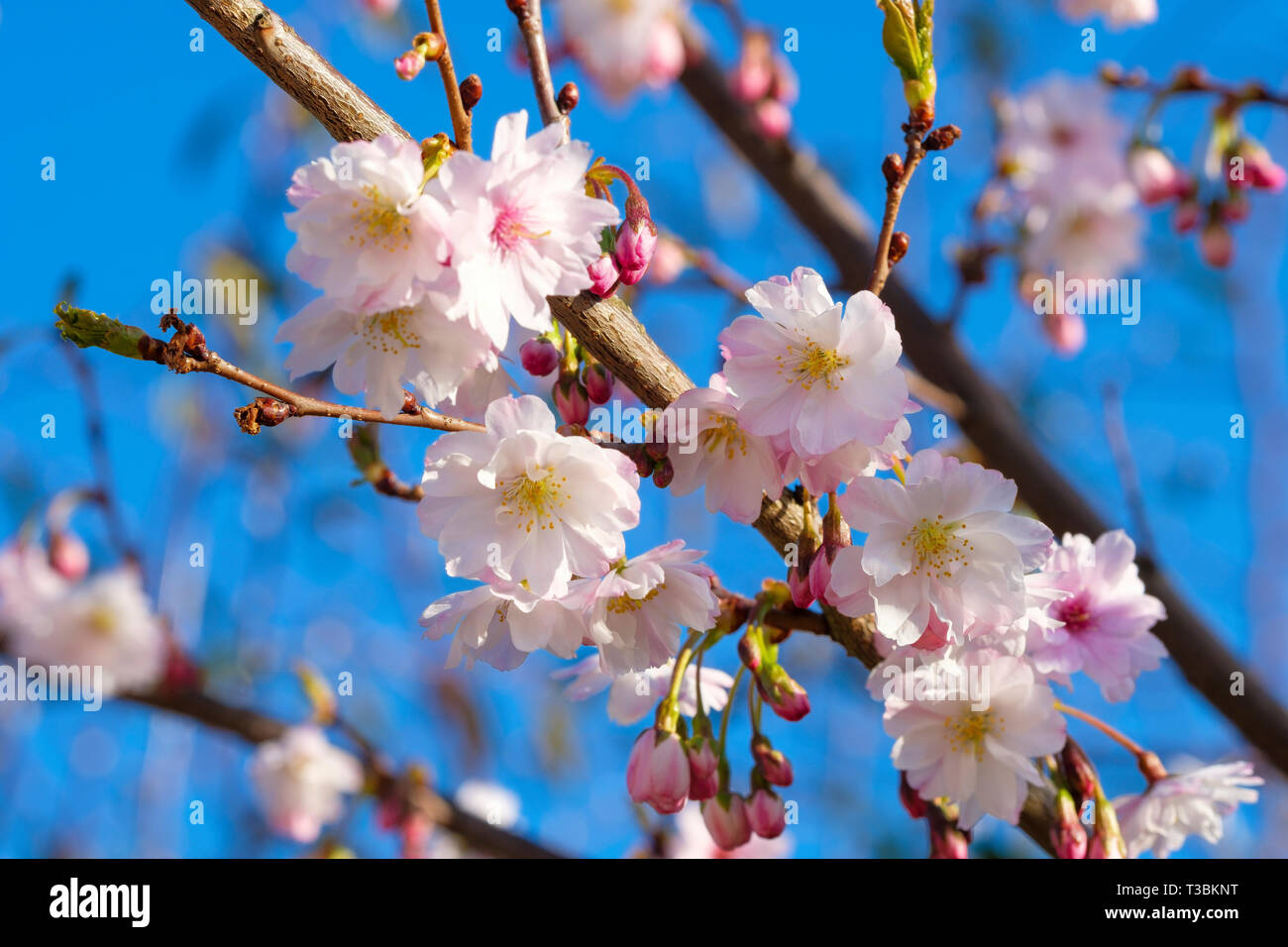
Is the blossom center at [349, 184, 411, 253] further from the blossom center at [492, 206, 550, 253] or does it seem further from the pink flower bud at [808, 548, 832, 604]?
the pink flower bud at [808, 548, 832, 604]

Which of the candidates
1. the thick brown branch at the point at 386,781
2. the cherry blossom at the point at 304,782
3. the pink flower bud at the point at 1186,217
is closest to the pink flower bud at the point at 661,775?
the thick brown branch at the point at 386,781

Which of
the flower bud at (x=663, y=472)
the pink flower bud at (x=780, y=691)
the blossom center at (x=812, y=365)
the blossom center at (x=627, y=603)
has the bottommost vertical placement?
the pink flower bud at (x=780, y=691)

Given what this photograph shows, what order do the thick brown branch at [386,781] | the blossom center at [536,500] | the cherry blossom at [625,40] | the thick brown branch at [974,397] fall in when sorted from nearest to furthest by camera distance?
the blossom center at [536,500] < the thick brown branch at [974,397] < the thick brown branch at [386,781] < the cherry blossom at [625,40]

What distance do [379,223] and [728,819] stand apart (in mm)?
992

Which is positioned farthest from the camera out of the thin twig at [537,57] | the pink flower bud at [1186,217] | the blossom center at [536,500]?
the pink flower bud at [1186,217]

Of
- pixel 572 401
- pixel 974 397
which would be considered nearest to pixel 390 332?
pixel 572 401

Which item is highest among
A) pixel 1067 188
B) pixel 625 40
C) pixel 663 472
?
pixel 625 40

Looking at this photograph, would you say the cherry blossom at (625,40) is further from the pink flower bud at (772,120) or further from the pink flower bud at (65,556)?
the pink flower bud at (65,556)

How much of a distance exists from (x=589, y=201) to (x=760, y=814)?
0.92 m

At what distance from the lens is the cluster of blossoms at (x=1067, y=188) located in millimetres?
3156

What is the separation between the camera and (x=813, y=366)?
4.02 feet

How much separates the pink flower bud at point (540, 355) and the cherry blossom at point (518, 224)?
19 cm

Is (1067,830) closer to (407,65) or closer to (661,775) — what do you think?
(661,775)
